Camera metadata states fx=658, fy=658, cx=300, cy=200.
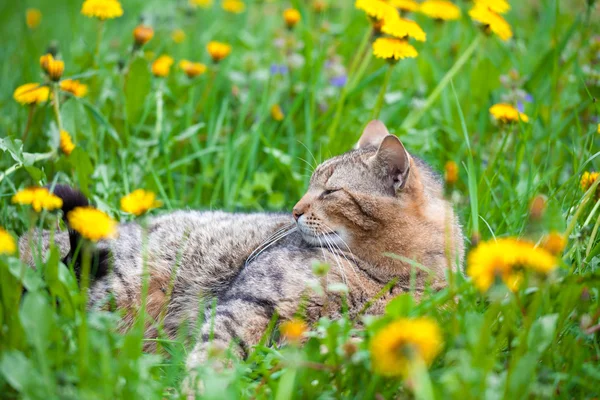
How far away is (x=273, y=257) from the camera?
9.71 feet

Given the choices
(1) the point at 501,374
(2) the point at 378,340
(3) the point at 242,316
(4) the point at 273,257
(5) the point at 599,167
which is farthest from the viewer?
(5) the point at 599,167

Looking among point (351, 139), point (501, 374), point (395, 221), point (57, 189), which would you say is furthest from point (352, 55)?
point (501, 374)

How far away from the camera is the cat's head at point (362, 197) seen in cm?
285

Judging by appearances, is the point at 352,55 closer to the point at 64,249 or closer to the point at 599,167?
the point at 599,167

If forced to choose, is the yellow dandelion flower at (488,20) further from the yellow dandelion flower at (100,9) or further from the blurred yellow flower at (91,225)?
the blurred yellow flower at (91,225)

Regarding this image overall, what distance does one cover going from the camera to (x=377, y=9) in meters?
3.58

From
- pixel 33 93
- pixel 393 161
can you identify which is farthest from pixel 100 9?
pixel 393 161

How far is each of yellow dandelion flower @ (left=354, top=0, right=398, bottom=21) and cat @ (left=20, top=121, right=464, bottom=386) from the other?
767mm

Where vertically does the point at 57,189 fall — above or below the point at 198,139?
above

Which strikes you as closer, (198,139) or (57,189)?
(57,189)

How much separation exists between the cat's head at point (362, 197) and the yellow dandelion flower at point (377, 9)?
954 mm

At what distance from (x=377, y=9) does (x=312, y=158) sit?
962 mm

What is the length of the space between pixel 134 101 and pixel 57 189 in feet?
4.95

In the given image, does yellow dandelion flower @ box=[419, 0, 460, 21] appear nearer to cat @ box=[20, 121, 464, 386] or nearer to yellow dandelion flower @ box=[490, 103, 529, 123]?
yellow dandelion flower @ box=[490, 103, 529, 123]
